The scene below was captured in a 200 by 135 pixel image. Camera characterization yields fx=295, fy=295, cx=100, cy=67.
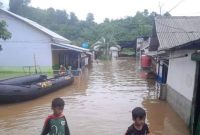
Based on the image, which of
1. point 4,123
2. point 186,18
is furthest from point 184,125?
point 186,18

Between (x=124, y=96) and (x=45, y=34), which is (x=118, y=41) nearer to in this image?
(x=45, y=34)

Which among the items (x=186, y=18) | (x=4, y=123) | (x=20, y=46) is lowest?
(x=4, y=123)

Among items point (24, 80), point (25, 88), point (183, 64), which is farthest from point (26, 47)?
point (183, 64)

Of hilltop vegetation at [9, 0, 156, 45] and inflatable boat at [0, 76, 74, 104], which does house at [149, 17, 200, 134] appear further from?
hilltop vegetation at [9, 0, 156, 45]

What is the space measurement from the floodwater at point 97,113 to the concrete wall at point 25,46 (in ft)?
32.9

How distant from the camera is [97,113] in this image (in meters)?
12.2

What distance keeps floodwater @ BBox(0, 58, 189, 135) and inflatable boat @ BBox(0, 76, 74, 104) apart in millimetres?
312

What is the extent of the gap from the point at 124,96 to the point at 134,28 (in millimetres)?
54832

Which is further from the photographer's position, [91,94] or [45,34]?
[45,34]

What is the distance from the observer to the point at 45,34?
27188 millimetres

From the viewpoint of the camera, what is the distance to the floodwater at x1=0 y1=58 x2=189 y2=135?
9875mm

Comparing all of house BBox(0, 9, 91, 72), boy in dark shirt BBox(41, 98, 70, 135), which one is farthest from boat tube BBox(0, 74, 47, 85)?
house BBox(0, 9, 91, 72)

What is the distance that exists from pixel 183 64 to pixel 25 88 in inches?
291

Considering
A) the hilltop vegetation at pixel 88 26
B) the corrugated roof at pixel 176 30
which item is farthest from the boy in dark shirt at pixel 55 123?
the hilltop vegetation at pixel 88 26
